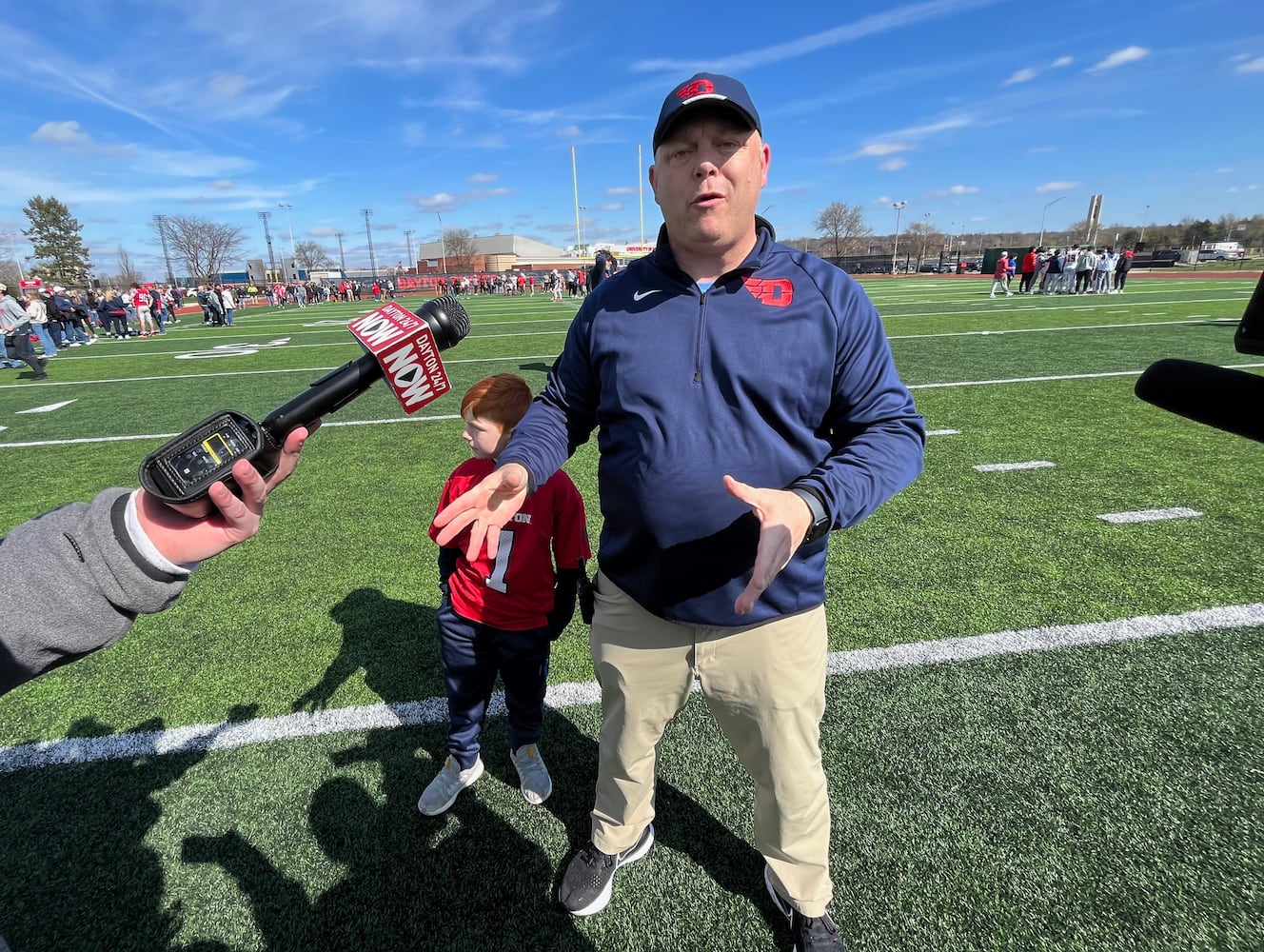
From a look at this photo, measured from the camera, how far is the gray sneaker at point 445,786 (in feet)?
7.97

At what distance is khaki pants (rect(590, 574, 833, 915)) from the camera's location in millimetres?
1882

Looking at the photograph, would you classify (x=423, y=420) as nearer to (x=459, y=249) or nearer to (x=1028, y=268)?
(x=1028, y=268)

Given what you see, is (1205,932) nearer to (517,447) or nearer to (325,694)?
(517,447)

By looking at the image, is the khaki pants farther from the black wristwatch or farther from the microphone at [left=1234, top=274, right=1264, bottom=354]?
the microphone at [left=1234, top=274, right=1264, bottom=354]

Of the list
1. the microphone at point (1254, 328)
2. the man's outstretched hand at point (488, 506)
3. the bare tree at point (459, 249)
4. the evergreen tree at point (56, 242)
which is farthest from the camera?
the bare tree at point (459, 249)

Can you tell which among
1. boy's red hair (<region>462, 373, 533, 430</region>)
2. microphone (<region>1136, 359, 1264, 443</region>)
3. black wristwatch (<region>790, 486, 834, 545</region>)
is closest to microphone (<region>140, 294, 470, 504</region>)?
boy's red hair (<region>462, 373, 533, 430</region>)

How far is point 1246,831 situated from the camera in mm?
2248

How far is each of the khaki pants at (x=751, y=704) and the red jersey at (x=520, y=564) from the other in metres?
0.40

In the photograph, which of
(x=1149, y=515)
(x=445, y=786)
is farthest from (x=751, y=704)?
(x=1149, y=515)

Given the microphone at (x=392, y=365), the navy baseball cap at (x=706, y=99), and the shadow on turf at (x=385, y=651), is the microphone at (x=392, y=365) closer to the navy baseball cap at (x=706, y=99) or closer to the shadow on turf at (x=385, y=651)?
the navy baseball cap at (x=706, y=99)

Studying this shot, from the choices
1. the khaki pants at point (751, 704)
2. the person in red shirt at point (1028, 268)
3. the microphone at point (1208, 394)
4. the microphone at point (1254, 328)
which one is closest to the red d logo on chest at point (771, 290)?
the khaki pants at point (751, 704)

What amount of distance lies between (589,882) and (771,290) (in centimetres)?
190

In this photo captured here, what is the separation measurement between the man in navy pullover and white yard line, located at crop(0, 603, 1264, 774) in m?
1.26

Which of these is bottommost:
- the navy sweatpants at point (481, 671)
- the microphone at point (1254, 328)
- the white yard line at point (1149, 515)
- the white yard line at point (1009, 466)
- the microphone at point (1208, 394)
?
the white yard line at point (1149, 515)
